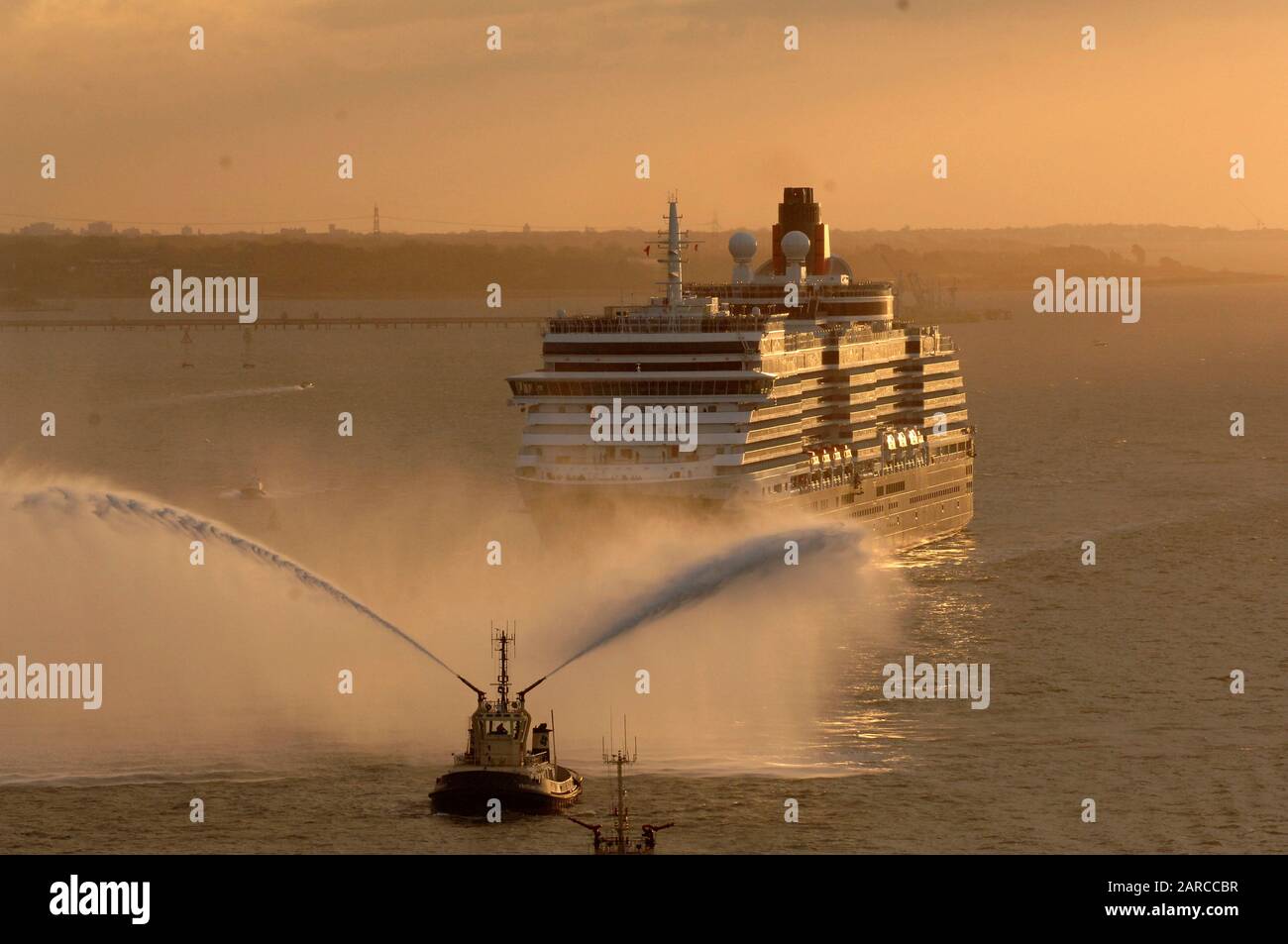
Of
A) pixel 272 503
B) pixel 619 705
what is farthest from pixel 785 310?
pixel 619 705

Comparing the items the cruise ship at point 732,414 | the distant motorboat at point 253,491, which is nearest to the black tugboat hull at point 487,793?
the cruise ship at point 732,414

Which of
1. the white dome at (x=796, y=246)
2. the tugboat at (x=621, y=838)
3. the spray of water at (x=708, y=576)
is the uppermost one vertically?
the white dome at (x=796, y=246)

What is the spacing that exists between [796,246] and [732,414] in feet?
81.5

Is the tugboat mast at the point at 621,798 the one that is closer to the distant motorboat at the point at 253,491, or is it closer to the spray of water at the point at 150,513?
the spray of water at the point at 150,513

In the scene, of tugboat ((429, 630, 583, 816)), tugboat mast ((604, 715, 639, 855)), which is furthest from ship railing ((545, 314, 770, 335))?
tugboat ((429, 630, 583, 816))

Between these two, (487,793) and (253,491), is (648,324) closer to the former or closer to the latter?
(253,491)

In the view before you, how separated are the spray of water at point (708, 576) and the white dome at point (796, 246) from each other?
20.7 metres

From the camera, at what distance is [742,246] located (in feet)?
378

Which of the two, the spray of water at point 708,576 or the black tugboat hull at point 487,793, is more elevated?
the spray of water at point 708,576

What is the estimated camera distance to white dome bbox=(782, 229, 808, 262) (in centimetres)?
11406

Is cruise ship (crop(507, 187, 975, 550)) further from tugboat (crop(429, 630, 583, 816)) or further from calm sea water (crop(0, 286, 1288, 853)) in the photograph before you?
tugboat (crop(429, 630, 583, 816))

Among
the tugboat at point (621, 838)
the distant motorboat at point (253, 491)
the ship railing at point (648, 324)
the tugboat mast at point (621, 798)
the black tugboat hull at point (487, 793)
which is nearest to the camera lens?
the tugboat mast at point (621, 798)

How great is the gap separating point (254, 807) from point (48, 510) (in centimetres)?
4836

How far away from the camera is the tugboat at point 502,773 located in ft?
179
